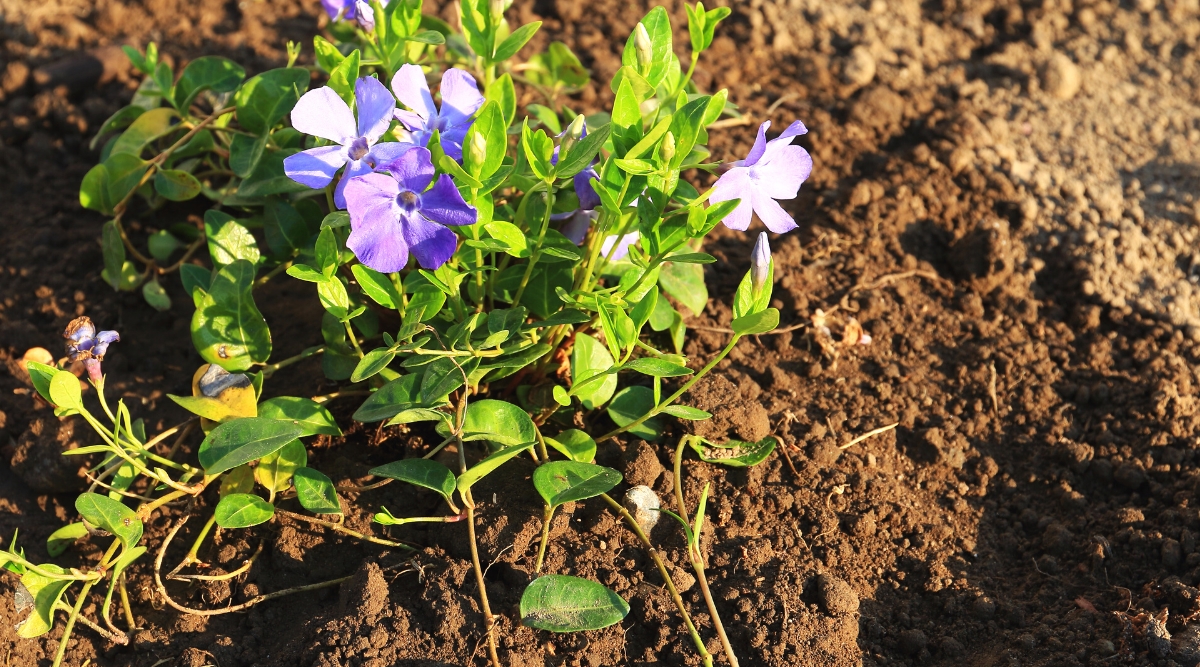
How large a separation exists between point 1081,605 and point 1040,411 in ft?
2.02

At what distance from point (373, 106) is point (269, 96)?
0.65 metres

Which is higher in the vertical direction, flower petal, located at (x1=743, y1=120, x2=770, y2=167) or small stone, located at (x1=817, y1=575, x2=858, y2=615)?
flower petal, located at (x1=743, y1=120, x2=770, y2=167)

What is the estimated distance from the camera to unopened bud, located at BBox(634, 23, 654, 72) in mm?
1856

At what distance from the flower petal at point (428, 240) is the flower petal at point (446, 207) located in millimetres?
17

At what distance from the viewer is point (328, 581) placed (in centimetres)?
204

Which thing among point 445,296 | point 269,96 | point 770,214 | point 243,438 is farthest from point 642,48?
point 243,438

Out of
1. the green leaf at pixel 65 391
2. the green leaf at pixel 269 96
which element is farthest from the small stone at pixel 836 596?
the green leaf at pixel 269 96

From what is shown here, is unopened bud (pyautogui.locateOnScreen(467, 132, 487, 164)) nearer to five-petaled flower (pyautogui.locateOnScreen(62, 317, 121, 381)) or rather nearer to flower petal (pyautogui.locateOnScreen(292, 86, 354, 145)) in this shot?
flower petal (pyautogui.locateOnScreen(292, 86, 354, 145))

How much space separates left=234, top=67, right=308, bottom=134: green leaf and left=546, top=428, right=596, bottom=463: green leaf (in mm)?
1012

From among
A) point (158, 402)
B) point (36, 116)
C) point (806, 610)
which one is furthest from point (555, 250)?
point (36, 116)

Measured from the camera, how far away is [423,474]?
6.37ft

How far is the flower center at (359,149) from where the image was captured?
1.83 m

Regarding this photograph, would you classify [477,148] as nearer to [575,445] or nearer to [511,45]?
[511,45]

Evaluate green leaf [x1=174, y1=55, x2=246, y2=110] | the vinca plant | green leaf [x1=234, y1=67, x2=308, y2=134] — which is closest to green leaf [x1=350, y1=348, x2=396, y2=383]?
the vinca plant
